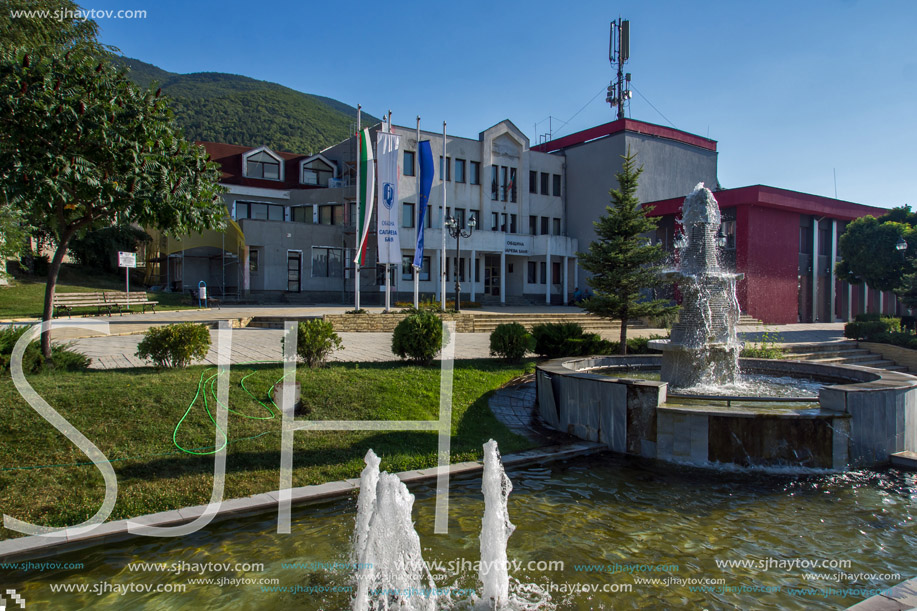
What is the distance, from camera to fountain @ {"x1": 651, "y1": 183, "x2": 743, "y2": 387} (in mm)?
9672

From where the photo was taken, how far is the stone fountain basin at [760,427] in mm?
7113

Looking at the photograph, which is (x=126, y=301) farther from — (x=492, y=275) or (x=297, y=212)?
(x=492, y=275)

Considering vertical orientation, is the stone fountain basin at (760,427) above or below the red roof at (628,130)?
below

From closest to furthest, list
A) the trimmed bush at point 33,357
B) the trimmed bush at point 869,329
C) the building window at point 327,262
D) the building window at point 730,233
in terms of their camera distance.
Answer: the trimmed bush at point 33,357 → the trimmed bush at point 869,329 → the building window at point 730,233 → the building window at point 327,262

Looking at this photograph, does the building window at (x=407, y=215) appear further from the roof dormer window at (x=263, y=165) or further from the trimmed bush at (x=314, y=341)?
the trimmed bush at (x=314, y=341)

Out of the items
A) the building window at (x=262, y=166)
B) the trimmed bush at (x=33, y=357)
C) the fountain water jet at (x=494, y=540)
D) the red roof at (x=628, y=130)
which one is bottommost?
the fountain water jet at (x=494, y=540)

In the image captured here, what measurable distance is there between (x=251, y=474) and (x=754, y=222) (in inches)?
1149

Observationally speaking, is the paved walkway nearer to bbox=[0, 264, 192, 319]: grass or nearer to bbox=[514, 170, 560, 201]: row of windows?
bbox=[0, 264, 192, 319]: grass

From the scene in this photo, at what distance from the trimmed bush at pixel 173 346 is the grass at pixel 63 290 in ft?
50.7

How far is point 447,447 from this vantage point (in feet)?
25.2

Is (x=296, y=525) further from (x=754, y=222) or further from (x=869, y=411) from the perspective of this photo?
(x=754, y=222)

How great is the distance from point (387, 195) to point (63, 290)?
18898 mm

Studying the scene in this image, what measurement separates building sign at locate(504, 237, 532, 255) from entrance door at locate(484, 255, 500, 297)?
2.57 meters

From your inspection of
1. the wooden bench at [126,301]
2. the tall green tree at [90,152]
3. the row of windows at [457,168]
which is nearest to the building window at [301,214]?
the row of windows at [457,168]
